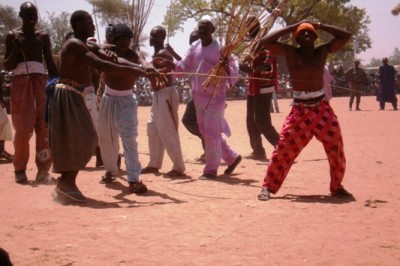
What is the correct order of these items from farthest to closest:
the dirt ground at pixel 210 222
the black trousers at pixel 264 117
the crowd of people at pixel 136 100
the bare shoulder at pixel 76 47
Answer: the black trousers at pixel 264 117 → the crowd of people at pixel 136 100 → the bare shoulder at pixel 76 47 → the dirt ground at pixel 210 222

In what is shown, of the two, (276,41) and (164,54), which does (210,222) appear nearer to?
(276,41)

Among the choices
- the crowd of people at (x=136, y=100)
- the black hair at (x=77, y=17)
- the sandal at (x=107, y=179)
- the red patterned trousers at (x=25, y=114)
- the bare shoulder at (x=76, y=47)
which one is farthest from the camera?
the red patterned trousers at (x=25, y=114)

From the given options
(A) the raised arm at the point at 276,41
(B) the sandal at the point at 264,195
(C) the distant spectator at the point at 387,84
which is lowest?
(B) the sandal at the point at 264,195

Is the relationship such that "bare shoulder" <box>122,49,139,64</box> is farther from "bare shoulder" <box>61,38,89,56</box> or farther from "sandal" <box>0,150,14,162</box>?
"sandal" <box>0,150,14,162</box>

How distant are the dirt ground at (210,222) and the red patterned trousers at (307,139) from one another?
228 millimetres

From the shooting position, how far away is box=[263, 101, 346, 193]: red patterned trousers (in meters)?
5.10

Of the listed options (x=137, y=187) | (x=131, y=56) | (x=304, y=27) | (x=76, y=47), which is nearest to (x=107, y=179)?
(x=137, y=187)

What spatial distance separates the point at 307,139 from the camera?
5156 millimetres

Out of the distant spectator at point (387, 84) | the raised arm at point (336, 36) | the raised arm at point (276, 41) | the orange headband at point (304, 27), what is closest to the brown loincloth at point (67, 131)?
the raised arm at point (276, 41)

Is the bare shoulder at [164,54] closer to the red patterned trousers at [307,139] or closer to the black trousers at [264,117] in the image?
the black trousers at [264,117]

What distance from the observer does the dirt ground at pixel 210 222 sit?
11.3ft

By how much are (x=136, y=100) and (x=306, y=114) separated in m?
1.90

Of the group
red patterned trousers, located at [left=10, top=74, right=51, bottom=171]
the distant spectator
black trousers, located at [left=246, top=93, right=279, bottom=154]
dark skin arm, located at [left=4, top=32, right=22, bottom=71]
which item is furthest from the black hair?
the distant spectator

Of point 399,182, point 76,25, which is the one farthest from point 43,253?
point 399,182
